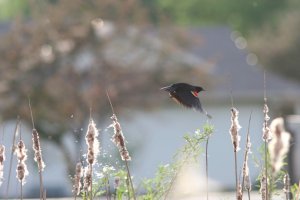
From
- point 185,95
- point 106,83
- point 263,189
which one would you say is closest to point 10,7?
point 106,83

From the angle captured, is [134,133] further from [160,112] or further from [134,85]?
[134,85]

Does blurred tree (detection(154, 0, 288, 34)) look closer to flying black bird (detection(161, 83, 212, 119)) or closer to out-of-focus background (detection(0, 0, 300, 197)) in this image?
out-of-focus background (detection(0, 0, 300, 197))

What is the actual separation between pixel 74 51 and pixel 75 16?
4.48ft

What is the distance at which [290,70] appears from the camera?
48.6 metres

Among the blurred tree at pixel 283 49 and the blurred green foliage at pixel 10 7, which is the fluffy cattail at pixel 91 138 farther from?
the blurred green foliage at pixel 10 7

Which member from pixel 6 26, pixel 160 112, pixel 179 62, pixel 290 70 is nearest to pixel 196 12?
pixel 290 70

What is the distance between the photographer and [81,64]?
32.3 metres

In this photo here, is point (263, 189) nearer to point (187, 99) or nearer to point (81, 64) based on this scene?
point (187, 99)

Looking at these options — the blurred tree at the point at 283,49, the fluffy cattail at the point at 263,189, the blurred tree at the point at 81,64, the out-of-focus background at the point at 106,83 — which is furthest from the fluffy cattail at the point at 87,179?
the blurred tree at the point at 283,49

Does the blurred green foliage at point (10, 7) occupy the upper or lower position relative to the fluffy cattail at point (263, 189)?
upper

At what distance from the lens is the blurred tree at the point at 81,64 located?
30156mm

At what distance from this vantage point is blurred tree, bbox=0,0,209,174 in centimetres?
3016

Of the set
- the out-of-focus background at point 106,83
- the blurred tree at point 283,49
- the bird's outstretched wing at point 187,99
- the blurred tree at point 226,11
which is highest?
the blurred tree at point 226,11

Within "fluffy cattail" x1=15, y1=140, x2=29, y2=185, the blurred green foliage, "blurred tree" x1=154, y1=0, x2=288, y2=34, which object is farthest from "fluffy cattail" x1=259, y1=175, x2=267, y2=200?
the blurred green foliage
